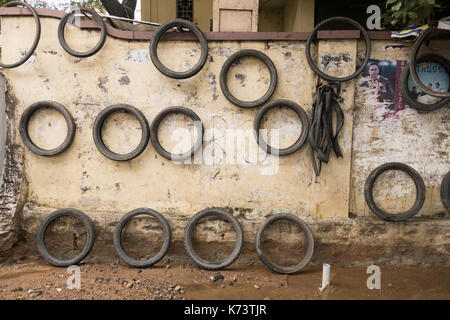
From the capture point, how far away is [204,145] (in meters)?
3.84

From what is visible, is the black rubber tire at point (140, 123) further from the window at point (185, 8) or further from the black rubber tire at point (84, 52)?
the window at point (185, 8)

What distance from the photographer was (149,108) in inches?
150

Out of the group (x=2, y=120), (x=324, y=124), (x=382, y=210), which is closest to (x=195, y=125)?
(x=324, y=124)

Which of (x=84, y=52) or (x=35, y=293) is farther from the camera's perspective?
(x=84, y=52)

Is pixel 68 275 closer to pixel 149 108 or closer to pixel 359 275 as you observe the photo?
pixel 149 108

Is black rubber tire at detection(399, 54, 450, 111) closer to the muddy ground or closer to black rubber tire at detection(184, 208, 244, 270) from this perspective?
the muddy ground

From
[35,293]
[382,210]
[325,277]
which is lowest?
[35,293]

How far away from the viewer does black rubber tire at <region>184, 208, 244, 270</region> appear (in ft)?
12.0

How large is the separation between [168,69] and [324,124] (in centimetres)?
186

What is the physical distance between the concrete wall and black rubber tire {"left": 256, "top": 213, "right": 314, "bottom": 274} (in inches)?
5.6

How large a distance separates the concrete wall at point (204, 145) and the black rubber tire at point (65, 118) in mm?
101

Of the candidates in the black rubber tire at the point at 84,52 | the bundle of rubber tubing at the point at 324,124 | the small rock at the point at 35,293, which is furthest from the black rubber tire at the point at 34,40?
the bundle of rubber tubing at the point at 324,124

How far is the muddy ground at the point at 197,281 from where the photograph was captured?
10.6 feet

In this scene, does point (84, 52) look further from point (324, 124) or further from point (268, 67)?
point (324, 124)
